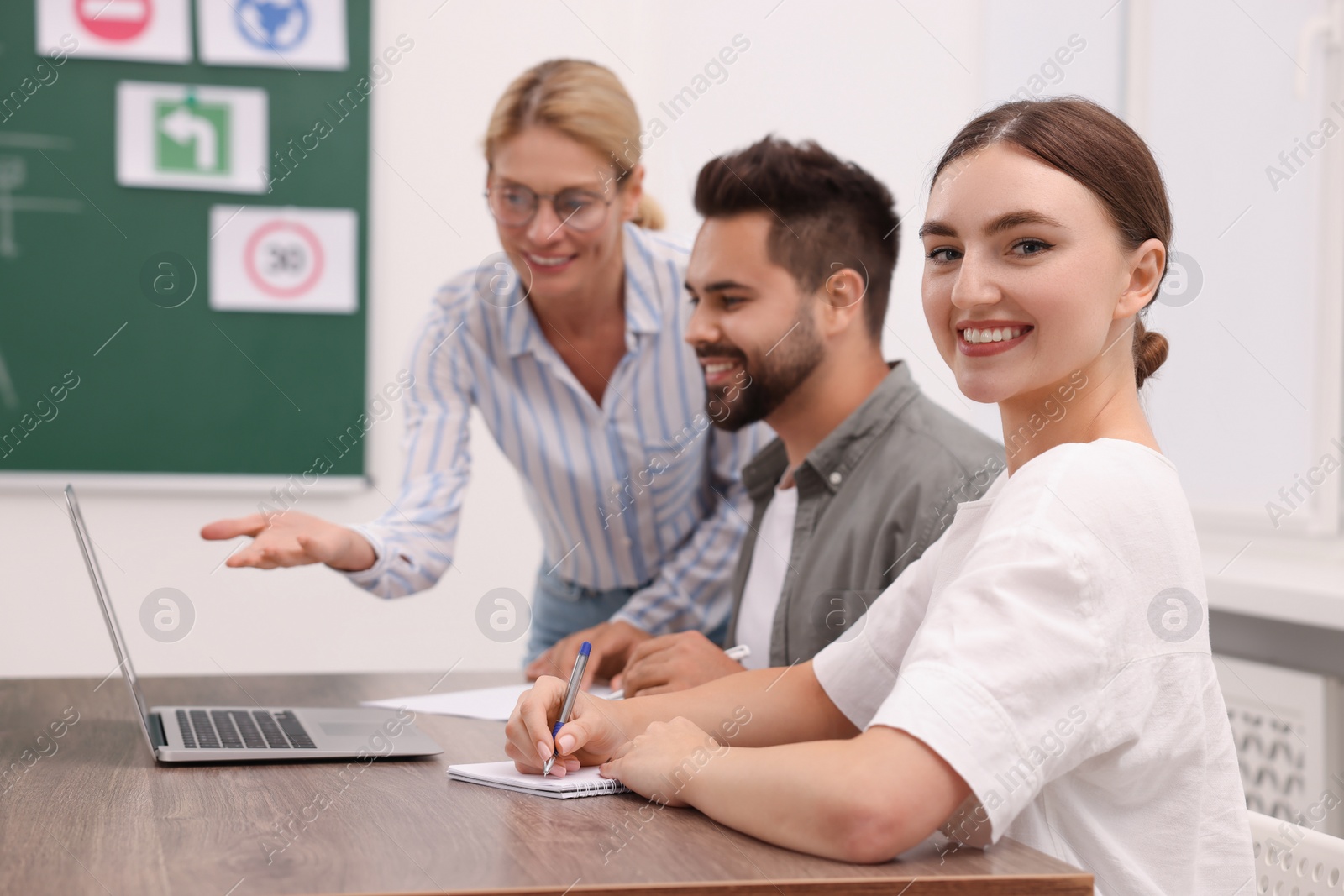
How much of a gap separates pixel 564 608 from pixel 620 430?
0.35 meters

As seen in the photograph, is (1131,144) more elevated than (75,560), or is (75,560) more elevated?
(1131,144)

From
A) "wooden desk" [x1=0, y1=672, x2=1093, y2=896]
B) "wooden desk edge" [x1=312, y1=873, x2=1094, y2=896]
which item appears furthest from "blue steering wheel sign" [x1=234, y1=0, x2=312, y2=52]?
"wooden desk edge" [x1=312, y1=873, x2=1094, y2=896]

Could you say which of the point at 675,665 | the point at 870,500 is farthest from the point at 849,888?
the point at 870,500

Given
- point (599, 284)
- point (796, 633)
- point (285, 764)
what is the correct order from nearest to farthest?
point (285, 764)
point (796, 633)
point (599, 284)

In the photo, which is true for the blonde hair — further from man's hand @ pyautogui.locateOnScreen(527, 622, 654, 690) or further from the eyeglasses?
man's hand @ pyautogui.locateOnScreen(527, 622, 654, 690)

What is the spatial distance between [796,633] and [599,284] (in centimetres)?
72

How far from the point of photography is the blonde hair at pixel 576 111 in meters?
1.87

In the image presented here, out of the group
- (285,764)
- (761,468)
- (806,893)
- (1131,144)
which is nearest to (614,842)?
(806,893)

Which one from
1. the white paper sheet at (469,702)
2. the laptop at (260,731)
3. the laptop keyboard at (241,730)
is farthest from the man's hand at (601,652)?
the laptop keyboard at (241,730)

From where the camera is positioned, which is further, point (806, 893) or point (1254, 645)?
point (1254, 645)

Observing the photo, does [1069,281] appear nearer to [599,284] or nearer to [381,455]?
[599,284]

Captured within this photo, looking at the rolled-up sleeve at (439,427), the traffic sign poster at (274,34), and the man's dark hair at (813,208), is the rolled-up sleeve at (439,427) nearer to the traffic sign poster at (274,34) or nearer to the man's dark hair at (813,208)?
the man's dark hair at (813,208)

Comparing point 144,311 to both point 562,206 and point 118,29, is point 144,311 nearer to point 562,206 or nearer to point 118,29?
point 118,29

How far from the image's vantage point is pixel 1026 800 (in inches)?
32.6
